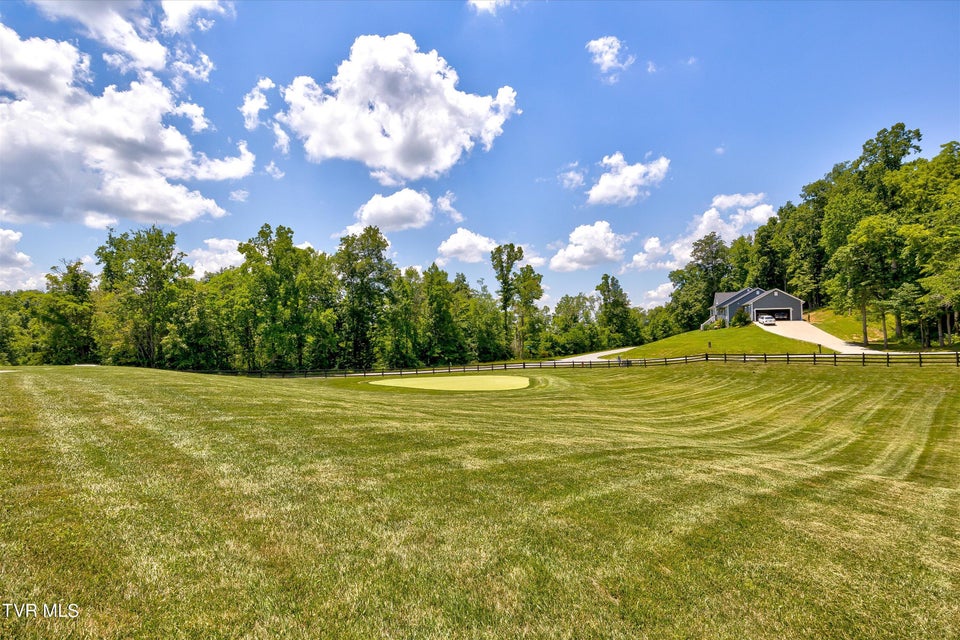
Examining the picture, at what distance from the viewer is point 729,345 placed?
50812mm

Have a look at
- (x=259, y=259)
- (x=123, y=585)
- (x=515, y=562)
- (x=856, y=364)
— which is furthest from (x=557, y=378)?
(x=259, y=259)

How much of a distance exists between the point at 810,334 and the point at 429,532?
6521cm

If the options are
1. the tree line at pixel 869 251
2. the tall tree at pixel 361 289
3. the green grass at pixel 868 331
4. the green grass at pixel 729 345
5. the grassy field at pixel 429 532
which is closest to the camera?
the grassy field at pixel 429 532

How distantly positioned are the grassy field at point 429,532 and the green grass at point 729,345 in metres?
40.0

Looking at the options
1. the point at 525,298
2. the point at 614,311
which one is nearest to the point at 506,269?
the point at 525,298

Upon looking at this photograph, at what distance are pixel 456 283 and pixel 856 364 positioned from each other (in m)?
67.9

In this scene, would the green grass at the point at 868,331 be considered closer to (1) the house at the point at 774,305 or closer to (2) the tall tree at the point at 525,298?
(1) the house at the point at 774,305

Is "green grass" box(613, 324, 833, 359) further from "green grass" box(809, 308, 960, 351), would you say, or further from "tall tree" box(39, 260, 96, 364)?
"tall tree" box(39, 260, 96, 364)

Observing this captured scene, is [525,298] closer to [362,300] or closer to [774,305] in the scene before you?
[362,300]

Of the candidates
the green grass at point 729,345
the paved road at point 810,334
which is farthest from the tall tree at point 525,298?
the paved road at point 810,334

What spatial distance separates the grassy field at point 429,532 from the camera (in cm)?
380

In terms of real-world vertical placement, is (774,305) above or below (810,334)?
above

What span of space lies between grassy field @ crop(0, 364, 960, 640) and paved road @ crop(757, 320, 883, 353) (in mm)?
40340

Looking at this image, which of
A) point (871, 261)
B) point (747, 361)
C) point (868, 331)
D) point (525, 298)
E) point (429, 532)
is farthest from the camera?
point (525, 298)
